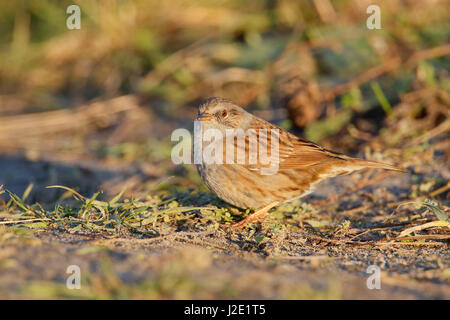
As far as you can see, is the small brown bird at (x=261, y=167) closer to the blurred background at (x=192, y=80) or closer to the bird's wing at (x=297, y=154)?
the bird's wing at (x=297, y=154)

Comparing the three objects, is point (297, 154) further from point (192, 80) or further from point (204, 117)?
point (192, 80)

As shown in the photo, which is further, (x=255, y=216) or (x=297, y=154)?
(x=297, y=154)

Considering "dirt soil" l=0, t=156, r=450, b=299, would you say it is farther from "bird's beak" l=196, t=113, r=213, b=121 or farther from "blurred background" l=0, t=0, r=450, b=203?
"blurred background" l=0, t=0, r=450, b=203

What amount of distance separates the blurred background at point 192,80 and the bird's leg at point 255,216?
1.23 m

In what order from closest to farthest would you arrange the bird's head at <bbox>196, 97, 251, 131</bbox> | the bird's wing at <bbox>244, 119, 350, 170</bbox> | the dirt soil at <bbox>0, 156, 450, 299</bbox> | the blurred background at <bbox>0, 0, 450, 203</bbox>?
1. the dirt soil at <bbox>0, 156, 450, 299</bbox>
2. the bird's wing at <bbox>244, 119, 350, 170</bbox>
3. the bird's head at <bbox>196, 97, 251, 131</bbox>
4. the blurred background at <bbox>0, 0, 450, 203</bbox>

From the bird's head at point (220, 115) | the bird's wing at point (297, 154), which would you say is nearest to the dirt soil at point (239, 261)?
the bird's wing at point (297, 154)

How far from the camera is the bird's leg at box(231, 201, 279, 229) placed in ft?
13.1

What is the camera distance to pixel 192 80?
7.94 m

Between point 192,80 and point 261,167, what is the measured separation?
397 centimetres

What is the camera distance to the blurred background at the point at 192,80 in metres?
5.86

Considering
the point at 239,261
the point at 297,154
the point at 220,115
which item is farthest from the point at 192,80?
the point at 239,261

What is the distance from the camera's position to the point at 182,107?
25.3 ft

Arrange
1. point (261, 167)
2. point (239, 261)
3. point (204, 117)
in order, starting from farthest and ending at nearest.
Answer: point (204, 117) < point (261, 167) < point (239, 261)

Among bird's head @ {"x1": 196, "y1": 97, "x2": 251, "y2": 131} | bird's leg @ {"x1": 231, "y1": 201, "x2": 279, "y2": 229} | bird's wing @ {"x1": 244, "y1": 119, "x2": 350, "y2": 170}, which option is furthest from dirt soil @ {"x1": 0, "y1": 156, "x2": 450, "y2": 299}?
bird's head @ {"x1": 196, "y1": 97, "x2": 251, "y2": 131}
